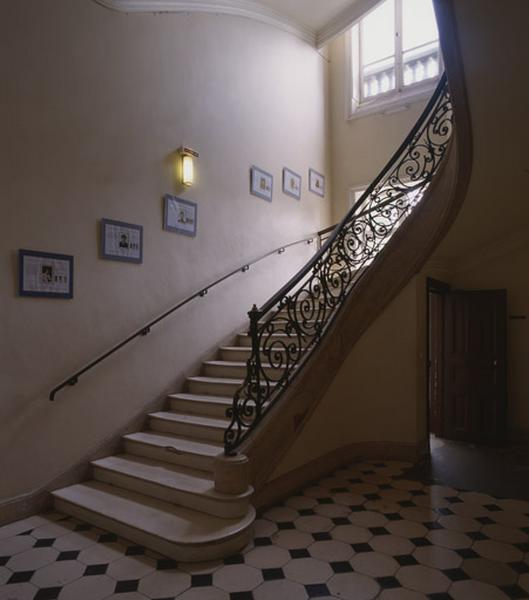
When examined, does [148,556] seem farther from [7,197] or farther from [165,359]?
[7,197]

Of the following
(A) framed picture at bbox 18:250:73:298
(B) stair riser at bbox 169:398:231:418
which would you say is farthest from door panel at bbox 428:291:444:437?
(A) framed picture at bbox 18:250:73:298

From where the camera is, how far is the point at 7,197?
3.39 metres

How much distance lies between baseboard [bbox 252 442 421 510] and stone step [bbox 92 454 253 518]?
445 mm

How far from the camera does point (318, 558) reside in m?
2.83

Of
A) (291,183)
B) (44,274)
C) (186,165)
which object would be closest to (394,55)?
(291,183)

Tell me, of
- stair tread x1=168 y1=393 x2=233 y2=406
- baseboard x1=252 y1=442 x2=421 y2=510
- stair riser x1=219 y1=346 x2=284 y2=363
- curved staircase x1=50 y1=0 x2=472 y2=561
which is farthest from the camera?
stair riser x1=219 y1=346 x2=284 y2=363

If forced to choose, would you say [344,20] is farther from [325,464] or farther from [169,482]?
[169,482]

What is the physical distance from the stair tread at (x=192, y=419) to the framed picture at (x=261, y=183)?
309 cm

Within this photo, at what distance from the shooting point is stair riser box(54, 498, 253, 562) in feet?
9.01

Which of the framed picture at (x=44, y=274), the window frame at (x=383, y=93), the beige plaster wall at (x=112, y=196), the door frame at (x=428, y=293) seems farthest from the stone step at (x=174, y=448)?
the window frame at (x=383, y=93)

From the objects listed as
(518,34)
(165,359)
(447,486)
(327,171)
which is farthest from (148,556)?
(327,171)

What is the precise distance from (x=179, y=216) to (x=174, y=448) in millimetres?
2420

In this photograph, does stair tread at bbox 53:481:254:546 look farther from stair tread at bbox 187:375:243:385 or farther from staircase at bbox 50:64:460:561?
stair tread at bbox 187:375:243:385

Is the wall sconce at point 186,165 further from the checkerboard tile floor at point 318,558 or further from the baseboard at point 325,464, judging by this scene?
the checkerboard tile floor at point 318,558
